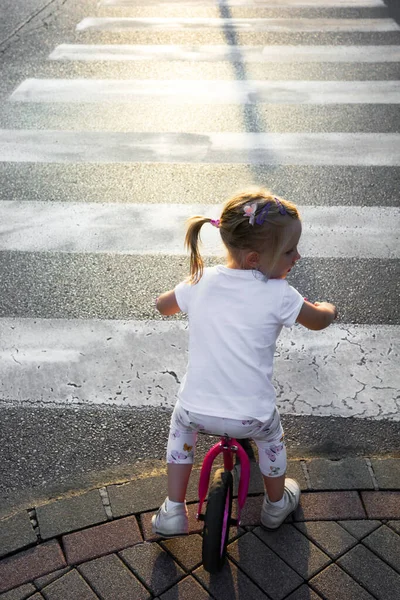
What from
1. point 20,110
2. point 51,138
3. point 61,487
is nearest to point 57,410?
point 61,487

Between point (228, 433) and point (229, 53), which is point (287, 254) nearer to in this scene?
point (228, 433)

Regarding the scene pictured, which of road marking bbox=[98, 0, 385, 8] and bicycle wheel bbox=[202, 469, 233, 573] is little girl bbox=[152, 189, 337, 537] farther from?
road marking bbox=[98, 0, 385, 8]

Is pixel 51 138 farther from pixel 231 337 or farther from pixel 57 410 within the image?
pixel 231 337

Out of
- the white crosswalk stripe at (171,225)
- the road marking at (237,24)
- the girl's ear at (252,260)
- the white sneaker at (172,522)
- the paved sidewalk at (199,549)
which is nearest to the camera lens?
the girl's ear at (252,260)

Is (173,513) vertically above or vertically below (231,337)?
below

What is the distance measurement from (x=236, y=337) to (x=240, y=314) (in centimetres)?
9

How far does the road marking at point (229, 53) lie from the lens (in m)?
9.68

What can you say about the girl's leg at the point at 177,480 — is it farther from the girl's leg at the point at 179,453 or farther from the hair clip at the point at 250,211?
the hair clip at the point at 250,211

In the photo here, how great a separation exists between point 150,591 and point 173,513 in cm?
31

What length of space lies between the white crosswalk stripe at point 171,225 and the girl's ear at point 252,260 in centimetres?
141

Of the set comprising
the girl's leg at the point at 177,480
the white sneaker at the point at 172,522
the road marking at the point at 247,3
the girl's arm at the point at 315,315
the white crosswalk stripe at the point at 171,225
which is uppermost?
the girl's arm at the point at 315,315

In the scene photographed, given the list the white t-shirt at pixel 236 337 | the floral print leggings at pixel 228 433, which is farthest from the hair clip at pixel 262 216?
the floral print leggings at pixel 228 433

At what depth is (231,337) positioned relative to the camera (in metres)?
3.04

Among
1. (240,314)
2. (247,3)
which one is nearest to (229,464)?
(240,314)
